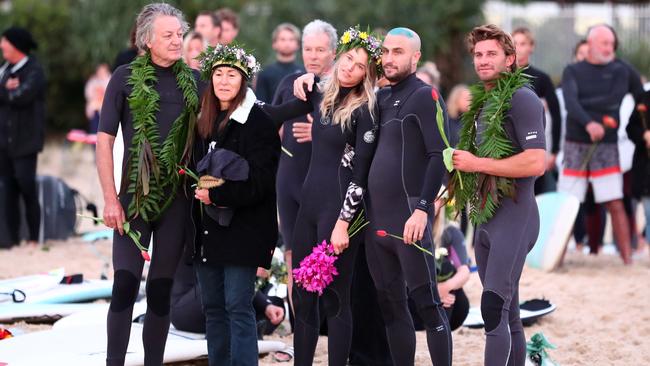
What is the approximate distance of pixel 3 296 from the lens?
776 centimetres

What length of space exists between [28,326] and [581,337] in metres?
3.71

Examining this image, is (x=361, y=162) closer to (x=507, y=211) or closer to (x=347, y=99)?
(x=347, y=99)

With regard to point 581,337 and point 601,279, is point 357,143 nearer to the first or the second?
point 581,337

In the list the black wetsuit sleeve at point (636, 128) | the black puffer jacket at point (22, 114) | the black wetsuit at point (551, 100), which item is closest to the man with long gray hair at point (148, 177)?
the black wetsuit at point (551, 100)

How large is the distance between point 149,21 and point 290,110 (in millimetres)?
945

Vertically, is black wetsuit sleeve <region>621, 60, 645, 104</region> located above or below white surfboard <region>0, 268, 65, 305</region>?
above

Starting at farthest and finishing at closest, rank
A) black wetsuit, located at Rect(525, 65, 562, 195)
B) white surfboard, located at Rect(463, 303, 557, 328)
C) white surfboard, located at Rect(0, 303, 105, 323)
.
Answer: black wetsuit, located at Rect(525, 65, 562, 195) → white surfboard, located at Rect(463, 303, 557, 328) → white surfboard, located at Rect(0, 303, 105, 323)

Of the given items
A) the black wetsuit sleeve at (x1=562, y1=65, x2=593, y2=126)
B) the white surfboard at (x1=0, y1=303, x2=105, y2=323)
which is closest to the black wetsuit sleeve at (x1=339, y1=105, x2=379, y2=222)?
the white surfboard at (x1=0, y1=303, x2=105, y2=323)

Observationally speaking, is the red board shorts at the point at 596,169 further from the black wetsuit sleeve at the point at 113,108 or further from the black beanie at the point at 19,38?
the black wetsuit sleeve at the point at 113,108

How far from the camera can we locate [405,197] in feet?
18.0

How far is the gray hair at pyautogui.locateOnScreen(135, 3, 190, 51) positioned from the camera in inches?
222

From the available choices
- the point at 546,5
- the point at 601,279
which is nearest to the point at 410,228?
the point at 601,279

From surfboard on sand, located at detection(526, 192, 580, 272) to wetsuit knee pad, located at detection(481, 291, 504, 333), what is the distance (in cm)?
501

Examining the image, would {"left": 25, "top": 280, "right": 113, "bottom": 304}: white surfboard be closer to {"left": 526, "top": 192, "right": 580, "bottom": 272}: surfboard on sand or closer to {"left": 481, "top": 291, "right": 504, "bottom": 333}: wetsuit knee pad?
{"left": 481, "top": 291, "right": 504, "bottom": 333}: wetsuit knee pad
